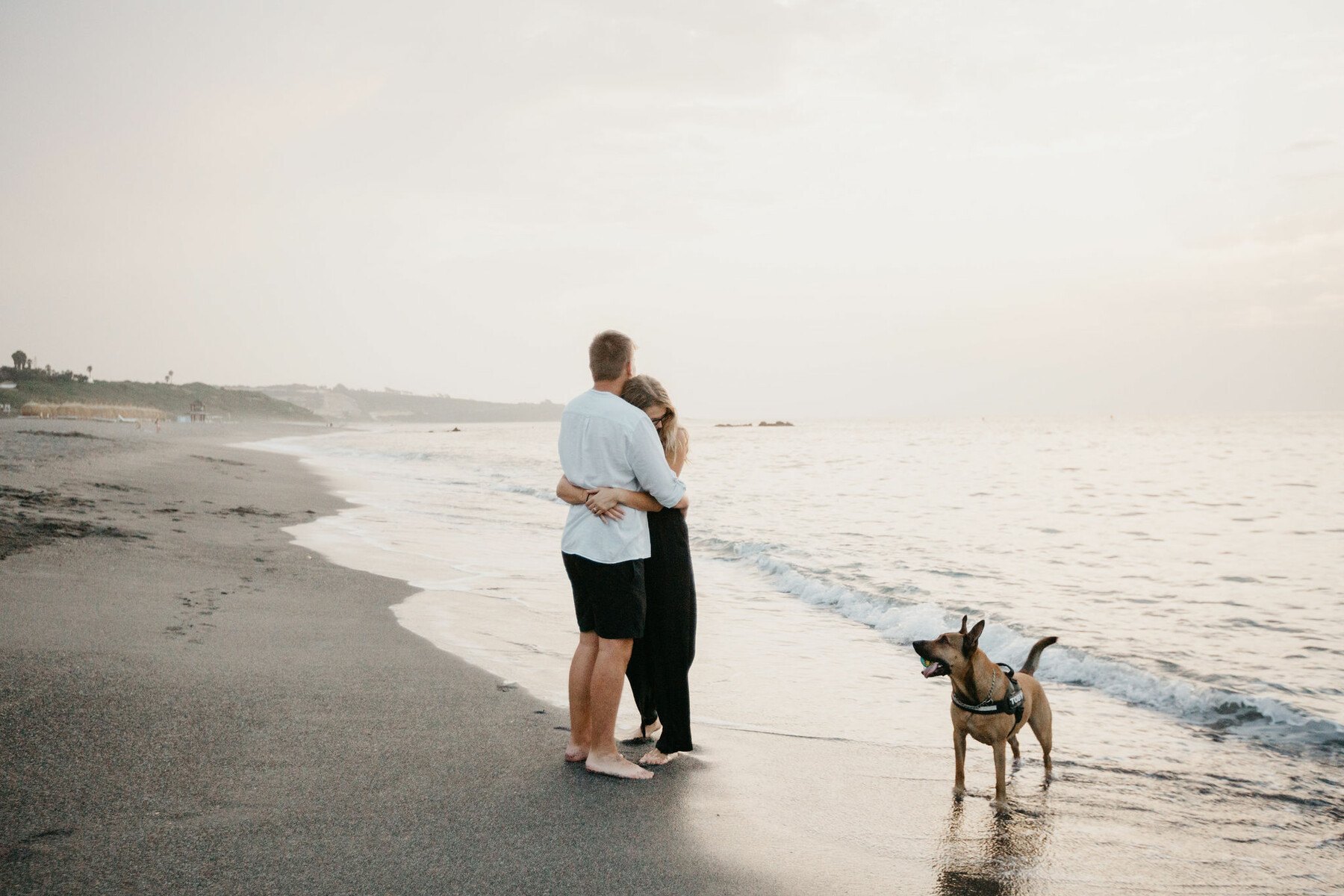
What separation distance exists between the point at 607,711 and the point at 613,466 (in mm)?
1234

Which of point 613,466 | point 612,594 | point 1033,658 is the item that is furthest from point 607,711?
point 1033,658

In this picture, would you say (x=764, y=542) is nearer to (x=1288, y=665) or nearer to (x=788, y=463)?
(x=1288, y=665)

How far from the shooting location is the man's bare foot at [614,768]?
393 cm

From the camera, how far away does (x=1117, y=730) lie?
5254 millimetres

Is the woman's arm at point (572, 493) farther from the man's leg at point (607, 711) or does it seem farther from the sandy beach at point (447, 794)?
the sandy beach at point (447, 794)

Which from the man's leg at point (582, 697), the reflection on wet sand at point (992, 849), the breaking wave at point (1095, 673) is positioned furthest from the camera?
the breaking wave at point (1095, 673)

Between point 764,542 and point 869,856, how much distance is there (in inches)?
405

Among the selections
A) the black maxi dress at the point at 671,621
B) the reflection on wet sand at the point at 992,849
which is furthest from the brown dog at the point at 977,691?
the black maxi dress at the point at 671,621

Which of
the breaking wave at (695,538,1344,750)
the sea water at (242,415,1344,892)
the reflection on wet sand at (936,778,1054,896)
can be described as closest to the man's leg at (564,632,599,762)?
the sea water at (242,415,1344,892)

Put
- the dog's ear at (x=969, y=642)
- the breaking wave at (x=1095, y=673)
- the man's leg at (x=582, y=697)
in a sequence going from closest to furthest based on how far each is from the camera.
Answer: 1. the dog's ear at (x=969, y=642)
2. the man's leg at (x=582, y=697)
3. the breaking wave at (x=1095, y=673)

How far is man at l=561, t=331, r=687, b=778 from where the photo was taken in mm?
3814

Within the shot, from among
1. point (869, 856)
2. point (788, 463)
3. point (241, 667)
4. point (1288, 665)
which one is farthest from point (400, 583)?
point (788, 463)

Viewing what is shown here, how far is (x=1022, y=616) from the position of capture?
8641 millimetres

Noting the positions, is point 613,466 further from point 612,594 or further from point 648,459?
point 612,594
